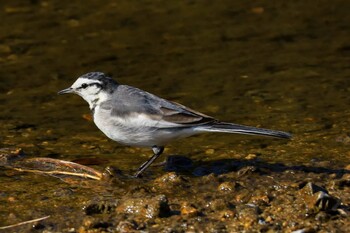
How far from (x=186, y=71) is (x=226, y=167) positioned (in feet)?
10.7

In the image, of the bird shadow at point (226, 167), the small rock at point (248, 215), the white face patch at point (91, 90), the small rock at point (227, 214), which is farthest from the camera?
the white face patch at point (91, 90)

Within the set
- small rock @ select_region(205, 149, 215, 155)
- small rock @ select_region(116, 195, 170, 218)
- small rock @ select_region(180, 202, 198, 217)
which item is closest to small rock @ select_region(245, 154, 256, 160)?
small rock @ select_region(205, 149, 215, 155)

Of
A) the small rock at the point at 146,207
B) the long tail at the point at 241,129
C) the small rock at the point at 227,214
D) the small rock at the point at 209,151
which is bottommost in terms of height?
the small rock at the point at 209,151

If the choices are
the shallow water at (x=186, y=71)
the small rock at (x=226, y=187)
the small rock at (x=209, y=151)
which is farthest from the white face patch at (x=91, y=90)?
the small rock at (x=226, y=187)

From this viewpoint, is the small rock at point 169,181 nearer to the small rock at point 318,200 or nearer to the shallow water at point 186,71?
the shallow water at point 186,71

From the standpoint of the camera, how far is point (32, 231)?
726cm

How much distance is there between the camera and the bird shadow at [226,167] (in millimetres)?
8406

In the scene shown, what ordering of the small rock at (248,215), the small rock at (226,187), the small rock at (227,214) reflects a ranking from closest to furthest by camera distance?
the small rock at (248,215)
the small rock at (227,214)
the small rock at (226,187)

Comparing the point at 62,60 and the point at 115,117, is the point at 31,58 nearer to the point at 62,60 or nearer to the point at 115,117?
the point at 62,60

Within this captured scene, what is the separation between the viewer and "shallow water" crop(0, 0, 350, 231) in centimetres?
917

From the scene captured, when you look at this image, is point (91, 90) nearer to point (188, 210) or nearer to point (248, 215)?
point (188, 210)

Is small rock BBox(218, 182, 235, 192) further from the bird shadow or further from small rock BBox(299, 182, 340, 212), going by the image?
small rock BBox(299, 182, 340, 212)

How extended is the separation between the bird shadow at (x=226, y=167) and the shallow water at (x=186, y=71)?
0.09 metres

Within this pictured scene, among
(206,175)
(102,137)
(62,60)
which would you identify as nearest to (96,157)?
(102,137)
